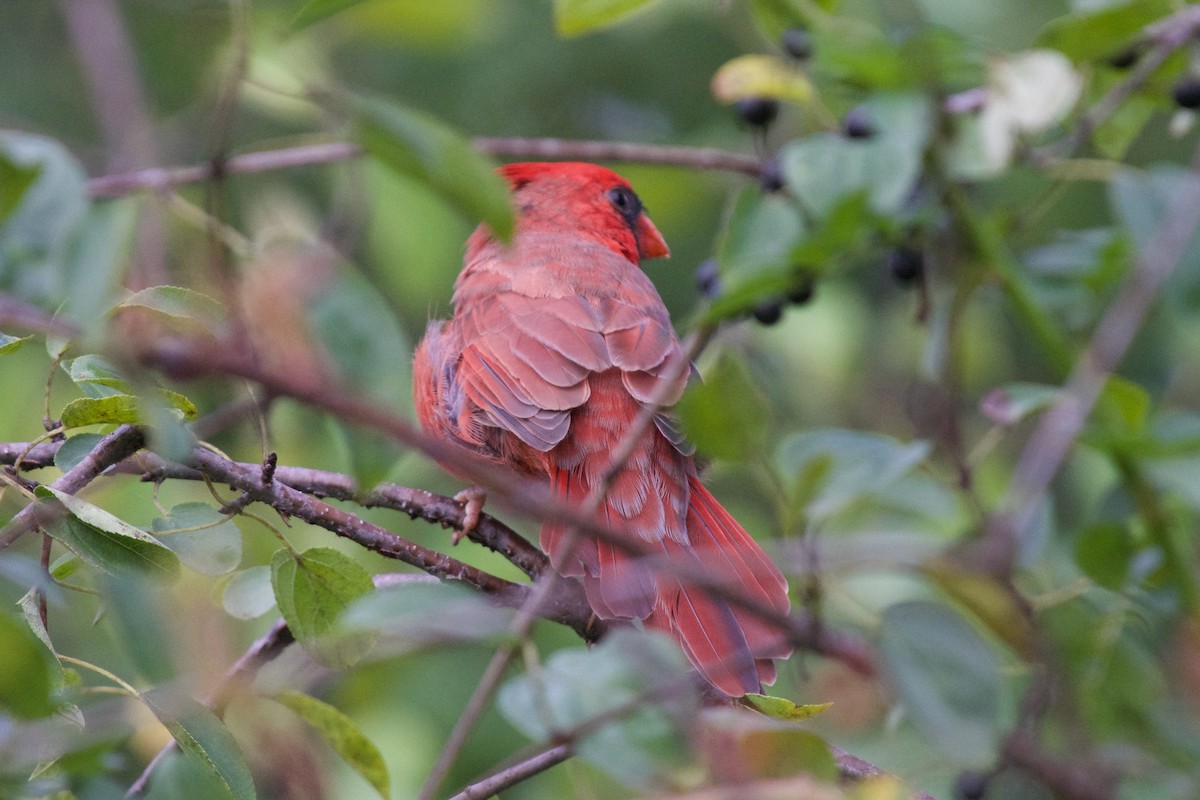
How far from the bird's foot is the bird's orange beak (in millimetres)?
1727

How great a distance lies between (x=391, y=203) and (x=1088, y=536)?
286 cm

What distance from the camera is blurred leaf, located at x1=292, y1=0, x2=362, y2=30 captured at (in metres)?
1.22

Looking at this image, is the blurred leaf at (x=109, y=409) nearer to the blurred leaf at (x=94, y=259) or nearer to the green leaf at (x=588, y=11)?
the blurred leaf at (x=94, y=259)

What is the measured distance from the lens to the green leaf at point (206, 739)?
1542 mm

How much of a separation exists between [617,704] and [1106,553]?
3.17 ft

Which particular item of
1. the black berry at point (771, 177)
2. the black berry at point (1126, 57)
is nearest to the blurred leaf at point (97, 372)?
the black berry at point (771, 177)

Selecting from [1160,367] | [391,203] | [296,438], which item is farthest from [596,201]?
[1160,367]

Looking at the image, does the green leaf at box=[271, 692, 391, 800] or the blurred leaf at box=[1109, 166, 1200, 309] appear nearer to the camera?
the green leaf at box=[271, 692, 391, 800]

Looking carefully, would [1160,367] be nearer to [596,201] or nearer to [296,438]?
[596,201]

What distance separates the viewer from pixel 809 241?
1.30 m

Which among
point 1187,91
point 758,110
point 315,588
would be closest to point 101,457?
point 315,588

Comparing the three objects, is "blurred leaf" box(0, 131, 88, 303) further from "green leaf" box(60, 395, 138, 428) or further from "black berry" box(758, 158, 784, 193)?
"black berry" box(758, 158, 784, 193)

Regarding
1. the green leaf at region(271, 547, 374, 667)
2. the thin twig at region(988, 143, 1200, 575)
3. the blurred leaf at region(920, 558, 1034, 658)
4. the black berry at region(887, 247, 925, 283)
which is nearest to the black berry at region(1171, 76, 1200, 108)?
the black berry at region(887, 247, 925, 283)

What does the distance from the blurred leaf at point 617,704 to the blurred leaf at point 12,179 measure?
2.08ft
